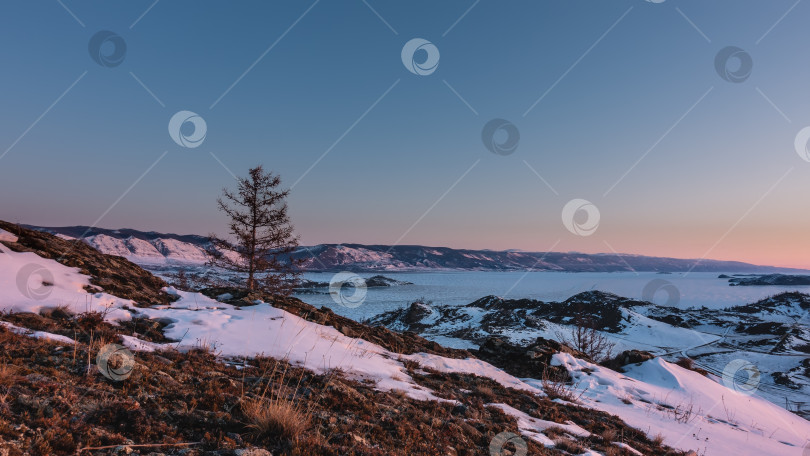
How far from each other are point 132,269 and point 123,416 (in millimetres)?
11285

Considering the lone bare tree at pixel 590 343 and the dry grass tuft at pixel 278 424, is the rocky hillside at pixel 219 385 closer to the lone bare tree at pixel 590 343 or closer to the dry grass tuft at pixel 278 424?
the dry grass tuft at pixel 278 424

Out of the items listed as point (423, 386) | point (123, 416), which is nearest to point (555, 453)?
point (423, 386)

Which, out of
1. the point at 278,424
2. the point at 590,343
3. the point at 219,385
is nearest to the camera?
the point at 278,424

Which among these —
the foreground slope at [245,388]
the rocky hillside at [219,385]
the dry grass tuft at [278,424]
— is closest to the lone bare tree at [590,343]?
the foreground slope at [245,388]

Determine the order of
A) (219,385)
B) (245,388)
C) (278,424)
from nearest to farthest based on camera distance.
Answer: (278,424)
(219,385)
(245,388)

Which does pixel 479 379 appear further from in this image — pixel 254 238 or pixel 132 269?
pixel 254 238

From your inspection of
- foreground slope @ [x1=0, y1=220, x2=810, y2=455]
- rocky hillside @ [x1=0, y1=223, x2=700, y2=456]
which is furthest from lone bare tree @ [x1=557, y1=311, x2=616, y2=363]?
rocky hillside @ [x1=0, y1=223, x2=700, y2=456]

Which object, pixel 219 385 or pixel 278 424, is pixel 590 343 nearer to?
pixel 219 385

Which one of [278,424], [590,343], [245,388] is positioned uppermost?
[590,343]

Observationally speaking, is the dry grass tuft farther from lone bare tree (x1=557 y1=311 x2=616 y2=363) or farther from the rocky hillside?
lone bare tree (x1=557 y1=311 x2=616 y2=363)

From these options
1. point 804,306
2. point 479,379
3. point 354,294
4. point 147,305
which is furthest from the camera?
point 354,294

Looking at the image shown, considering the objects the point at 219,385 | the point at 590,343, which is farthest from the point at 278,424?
the point at 590,343

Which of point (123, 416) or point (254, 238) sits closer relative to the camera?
point (123, 416)

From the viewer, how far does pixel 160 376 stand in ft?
14.4
